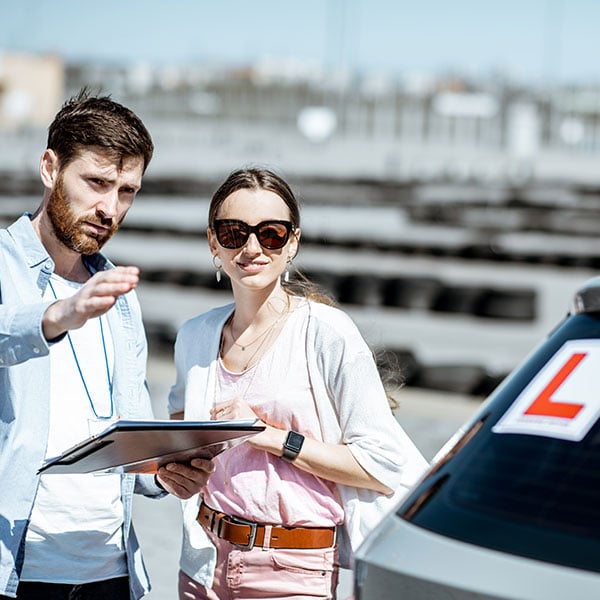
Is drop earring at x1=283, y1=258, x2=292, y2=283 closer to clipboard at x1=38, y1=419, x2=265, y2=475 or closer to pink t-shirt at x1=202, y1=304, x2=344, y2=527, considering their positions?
pink t-shirt at x1=202, y1=304, x2=344, y2=527

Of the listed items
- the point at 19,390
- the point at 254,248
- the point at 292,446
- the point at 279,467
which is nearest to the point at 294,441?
the point at 292,446

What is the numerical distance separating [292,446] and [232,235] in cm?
56

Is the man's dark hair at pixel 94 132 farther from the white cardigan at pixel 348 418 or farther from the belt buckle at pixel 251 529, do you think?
the belt buckle at pixel 251 529

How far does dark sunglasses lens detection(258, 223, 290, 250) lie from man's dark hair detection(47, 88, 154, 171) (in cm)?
37

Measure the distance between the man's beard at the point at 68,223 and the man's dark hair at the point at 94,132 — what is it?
8 cm

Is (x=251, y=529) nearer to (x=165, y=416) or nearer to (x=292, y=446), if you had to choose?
(x=292, y=446)

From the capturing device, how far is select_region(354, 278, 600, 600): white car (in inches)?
67.3

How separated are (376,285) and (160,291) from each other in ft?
9.61

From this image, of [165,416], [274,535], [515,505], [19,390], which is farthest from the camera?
[165,416]

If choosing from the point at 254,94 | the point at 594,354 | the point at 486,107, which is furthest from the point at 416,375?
the point at 486,107

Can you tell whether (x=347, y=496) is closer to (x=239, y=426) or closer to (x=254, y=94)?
(x=239, y=426)

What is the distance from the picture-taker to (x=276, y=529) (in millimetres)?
2744

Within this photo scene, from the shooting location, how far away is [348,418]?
108 inches

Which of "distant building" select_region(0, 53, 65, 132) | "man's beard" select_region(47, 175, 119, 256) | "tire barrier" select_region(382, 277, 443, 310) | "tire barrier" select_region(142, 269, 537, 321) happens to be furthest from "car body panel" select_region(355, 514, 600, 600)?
"distant building" select_region(0, 53, 65, 132)
